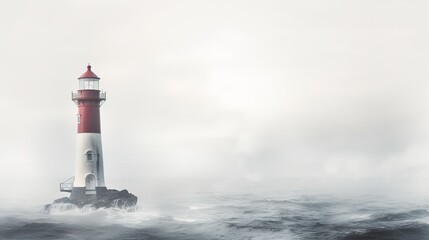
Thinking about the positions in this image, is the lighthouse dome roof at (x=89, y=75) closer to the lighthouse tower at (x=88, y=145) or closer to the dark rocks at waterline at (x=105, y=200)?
the lighthouse tower at (x=88, y=145)

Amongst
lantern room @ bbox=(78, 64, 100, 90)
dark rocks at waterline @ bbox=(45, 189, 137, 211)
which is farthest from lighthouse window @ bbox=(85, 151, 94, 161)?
lantern room @ bbox=(78, 64, 100, 90)

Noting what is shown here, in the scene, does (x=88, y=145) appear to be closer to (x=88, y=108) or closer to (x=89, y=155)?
(x=89, y=155)

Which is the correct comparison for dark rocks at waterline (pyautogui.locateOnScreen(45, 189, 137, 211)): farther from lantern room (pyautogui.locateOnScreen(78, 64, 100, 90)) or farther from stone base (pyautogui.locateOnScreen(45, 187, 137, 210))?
lantern room (pyautogui.locateOnScreen(78, 64, 100, 90))

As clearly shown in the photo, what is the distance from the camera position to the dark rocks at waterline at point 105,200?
6122 cm

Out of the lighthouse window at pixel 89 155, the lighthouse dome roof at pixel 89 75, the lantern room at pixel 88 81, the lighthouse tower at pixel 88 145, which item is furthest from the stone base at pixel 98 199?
the lighthouse dome roof at pixel 89 75

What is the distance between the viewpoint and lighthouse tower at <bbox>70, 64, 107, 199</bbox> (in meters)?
60.6

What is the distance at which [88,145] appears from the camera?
60.6 meters

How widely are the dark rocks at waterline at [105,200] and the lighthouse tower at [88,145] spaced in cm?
35

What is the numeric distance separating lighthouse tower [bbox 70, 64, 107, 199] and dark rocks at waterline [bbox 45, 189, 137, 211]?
348 millimetres

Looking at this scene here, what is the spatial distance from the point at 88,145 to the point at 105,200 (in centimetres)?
565

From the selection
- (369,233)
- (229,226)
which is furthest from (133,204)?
(369,233)

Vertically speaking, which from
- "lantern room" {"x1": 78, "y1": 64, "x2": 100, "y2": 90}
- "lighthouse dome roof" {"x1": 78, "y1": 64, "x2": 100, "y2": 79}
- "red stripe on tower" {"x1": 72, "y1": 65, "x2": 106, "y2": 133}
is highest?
"lighthouse dome roof" {"x1": 78, "y1": 64, "x2": 100, "y2": 79}

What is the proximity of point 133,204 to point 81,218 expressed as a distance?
24.5 feet

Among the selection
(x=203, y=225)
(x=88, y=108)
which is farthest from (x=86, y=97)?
(x=203, y=225)
